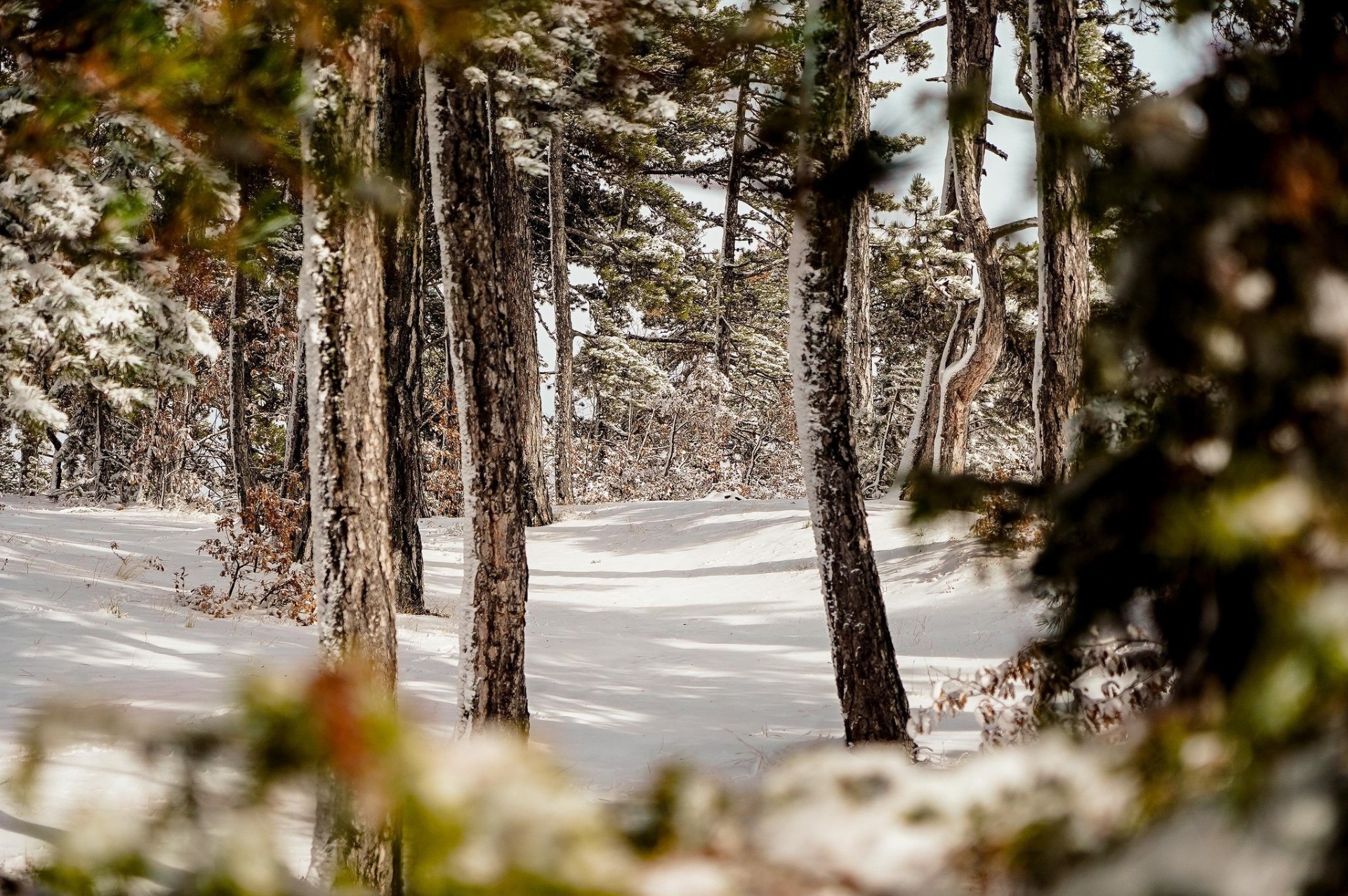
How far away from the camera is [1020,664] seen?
3.45 meters

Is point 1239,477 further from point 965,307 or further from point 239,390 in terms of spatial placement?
point 239,390

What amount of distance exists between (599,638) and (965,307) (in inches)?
277

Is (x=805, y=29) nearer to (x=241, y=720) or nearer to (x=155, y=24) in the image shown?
(x=155, y=24)

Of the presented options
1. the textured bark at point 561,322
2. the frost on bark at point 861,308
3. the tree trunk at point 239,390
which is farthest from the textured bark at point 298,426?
the textured bark at point 561,322

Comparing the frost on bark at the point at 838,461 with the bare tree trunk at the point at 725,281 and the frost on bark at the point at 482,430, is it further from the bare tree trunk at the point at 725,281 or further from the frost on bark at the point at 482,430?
the bare tree trunk at the point at 725,281

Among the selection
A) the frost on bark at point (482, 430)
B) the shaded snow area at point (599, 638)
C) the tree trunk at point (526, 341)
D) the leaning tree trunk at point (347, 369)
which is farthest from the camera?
the tree trunk at point (526, 341)

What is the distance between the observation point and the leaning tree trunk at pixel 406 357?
9016 mm

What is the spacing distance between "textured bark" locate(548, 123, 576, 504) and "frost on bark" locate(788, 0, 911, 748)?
538 inches

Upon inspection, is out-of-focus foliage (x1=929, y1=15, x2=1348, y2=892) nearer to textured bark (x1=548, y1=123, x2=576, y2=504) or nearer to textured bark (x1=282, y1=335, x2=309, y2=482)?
textured bark (x1=282, y1=335, x2=309, y2=482)

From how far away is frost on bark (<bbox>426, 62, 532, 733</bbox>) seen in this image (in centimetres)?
477

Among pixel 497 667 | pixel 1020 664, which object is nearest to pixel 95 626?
pixel 497 667

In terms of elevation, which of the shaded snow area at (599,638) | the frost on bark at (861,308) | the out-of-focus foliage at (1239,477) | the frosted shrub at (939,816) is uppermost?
the frost on bark at (861,308)

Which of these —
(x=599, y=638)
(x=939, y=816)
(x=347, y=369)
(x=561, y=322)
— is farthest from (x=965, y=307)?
(x=939, y=816)

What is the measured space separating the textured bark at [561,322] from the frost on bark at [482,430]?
1346cm
